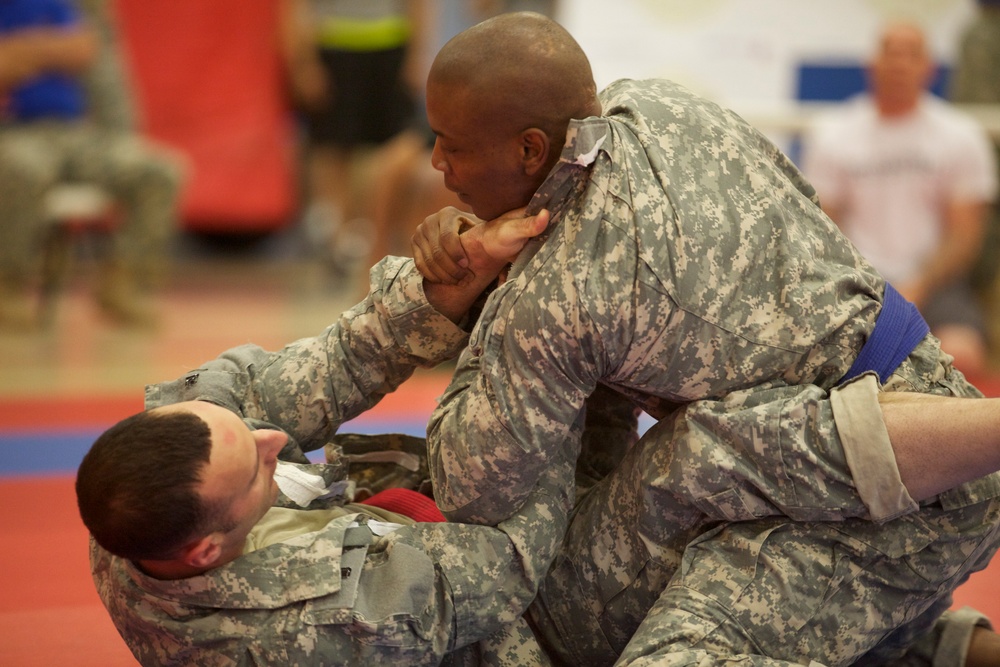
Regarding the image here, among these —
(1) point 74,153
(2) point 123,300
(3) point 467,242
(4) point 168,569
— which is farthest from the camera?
(2) point 123,300

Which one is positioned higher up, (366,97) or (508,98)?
(508,98)

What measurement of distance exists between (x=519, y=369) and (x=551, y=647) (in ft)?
2.18

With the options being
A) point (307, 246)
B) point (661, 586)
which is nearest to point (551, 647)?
point (661, 586)

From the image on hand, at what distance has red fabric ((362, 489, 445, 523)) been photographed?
2184 millimetres

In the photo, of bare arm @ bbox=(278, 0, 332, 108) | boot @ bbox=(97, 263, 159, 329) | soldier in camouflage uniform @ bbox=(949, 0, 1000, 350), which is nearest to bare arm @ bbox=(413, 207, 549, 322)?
boot @ bbox=(97, 263, 159, 329)

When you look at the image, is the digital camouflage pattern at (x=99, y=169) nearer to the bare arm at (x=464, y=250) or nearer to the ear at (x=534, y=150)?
the bare arm at (x=464, y=250)

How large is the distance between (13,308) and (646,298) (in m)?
4.60

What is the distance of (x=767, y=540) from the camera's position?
195cm

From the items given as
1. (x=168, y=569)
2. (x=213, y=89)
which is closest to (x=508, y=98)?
(x=168, y=569)

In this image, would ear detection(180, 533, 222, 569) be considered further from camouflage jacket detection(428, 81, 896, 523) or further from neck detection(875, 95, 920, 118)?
neck detection(875, 95, 920, 118)

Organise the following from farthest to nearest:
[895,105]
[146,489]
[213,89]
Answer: [213,89] → [895,105] → [146,489]

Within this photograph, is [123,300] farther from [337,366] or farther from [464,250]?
[464,250]

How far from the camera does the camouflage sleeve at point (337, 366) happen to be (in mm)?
2158

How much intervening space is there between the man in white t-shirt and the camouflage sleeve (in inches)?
135
